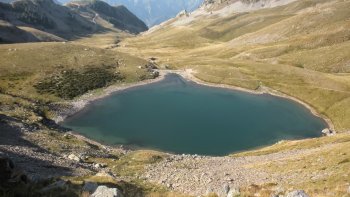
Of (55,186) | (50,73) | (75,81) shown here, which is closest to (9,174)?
(55,186)

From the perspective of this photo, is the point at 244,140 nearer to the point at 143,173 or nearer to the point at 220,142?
the point at 220,142

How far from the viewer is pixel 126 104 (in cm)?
12600

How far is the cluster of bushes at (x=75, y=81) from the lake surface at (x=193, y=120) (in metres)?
8.54

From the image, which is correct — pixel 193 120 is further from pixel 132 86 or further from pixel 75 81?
pixel 75 81

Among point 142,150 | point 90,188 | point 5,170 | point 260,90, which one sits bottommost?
point 5,170

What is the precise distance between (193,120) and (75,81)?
4486cm

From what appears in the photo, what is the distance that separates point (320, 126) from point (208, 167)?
213 ft

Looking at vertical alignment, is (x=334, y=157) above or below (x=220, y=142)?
below

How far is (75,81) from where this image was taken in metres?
133

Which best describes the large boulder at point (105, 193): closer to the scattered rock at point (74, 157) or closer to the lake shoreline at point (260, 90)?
the scattered rock at point (74, 157)

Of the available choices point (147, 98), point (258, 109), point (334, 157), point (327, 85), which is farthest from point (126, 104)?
point (334, 157)

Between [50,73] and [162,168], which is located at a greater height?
[50,73]

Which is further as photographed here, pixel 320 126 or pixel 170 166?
pixel 320 126

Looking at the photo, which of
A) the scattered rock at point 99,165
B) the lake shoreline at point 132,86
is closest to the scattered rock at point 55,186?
the scattered rock at point 99,165
